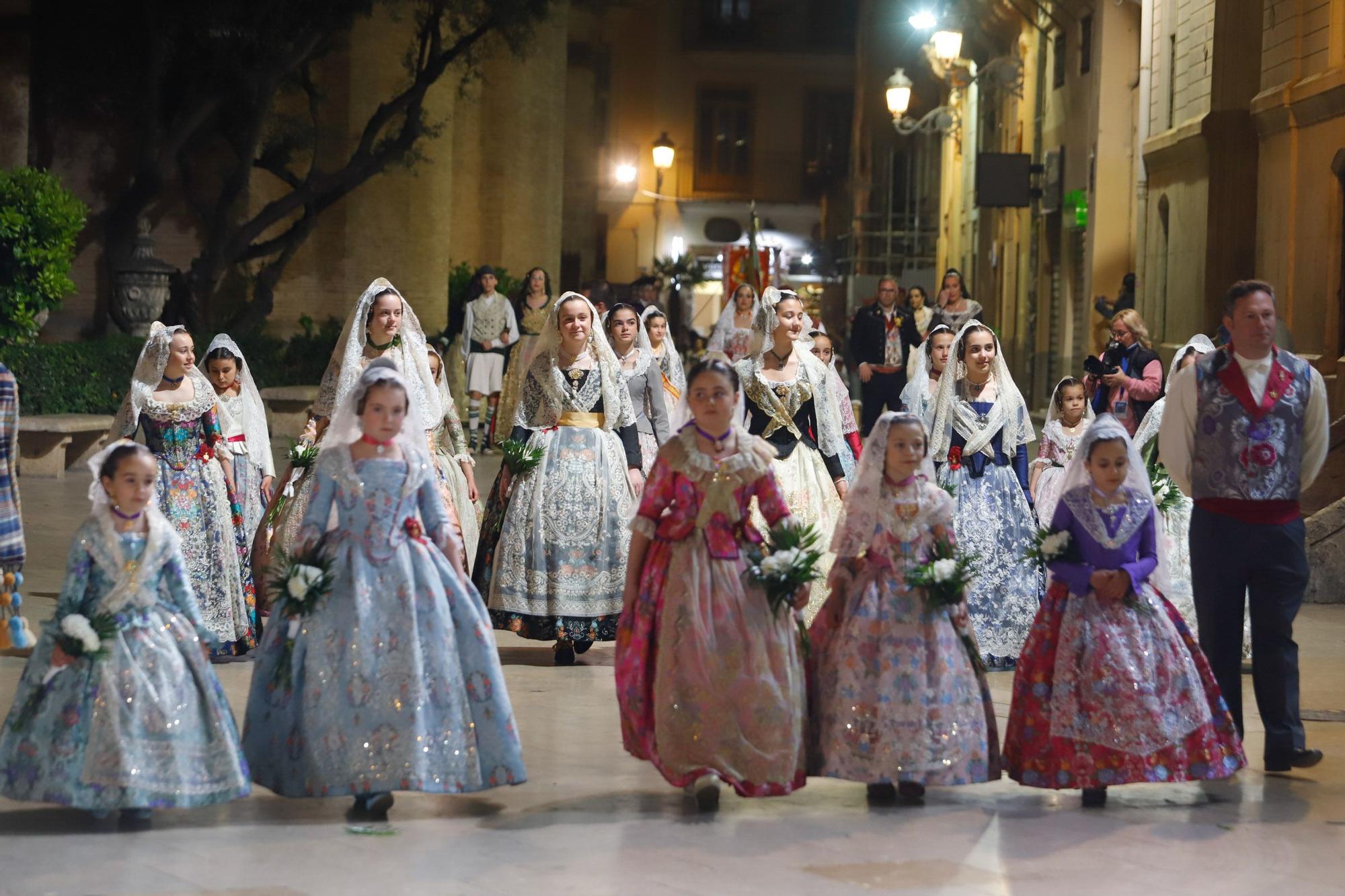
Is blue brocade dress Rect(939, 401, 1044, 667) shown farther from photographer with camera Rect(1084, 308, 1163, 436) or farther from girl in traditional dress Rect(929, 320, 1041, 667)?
photographer with camera Rect(1084, 308, 1163, 436)

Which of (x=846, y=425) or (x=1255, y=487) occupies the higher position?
(x=846, y=425)

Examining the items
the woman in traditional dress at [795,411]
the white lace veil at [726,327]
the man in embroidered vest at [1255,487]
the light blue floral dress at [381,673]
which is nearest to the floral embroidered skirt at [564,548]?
the woman in traditional dress at [795,411]

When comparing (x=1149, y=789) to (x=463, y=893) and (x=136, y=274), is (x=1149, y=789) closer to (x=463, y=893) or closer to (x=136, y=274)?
(x=463, y=893)

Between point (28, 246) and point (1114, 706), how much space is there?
46.0 ft

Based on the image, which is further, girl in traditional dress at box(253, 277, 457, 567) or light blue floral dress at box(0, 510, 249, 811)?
girl in traditional dress at box(253, 277, 457, 567)

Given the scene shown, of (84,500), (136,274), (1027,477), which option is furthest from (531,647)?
Result: (136,274)

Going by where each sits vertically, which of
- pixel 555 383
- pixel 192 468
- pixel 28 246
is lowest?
pixel 192 468

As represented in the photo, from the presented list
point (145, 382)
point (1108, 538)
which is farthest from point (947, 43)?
point (1108, 538)

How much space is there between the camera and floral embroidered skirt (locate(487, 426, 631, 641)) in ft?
30.2

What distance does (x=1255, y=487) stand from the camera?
7.16 m

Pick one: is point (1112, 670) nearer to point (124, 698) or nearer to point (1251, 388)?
point (1251, 388)

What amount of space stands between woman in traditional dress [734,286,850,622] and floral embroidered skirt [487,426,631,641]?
88cm

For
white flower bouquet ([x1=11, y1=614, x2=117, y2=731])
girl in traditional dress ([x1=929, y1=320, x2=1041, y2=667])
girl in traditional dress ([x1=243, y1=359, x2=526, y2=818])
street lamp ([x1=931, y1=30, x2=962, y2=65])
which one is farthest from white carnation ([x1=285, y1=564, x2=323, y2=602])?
street lamp ([x1=931, y1=30, x2=962, y2=65])

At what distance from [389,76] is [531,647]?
→ 1775 cm
